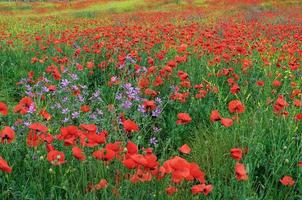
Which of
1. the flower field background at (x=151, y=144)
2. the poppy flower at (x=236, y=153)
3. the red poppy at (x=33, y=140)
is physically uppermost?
the poppy flower at (x=236, y=153)

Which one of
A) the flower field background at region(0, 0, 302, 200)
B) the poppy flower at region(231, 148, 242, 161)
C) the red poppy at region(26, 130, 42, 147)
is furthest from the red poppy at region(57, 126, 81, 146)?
the poppy flower at region(231, 148, 242, 161)

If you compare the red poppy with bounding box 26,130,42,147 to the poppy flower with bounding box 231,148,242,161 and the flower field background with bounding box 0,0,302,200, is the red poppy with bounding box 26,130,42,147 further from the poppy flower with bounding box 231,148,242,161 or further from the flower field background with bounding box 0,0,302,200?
the poppy flower with bounding box 231,148,242,161

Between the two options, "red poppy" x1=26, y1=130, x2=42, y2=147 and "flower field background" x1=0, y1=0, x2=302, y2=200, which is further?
"red poppy" x1=26, y1=130, x2=42, y2=147

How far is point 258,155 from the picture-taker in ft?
10.3

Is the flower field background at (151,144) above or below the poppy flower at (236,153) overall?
below

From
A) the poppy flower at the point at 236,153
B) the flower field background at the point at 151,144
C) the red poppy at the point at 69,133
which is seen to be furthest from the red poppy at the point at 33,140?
the poppy flower at the point at 236,153

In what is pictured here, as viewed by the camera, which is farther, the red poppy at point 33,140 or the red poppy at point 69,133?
the red poppy at point 33,140

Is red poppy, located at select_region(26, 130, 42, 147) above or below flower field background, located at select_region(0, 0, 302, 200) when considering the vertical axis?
above

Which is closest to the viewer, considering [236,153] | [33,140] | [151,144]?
[236,153]

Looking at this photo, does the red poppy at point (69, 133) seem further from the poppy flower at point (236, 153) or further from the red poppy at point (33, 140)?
the poppy flower at point (236, 153)

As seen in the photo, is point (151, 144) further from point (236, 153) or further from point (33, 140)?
point (236, 153)

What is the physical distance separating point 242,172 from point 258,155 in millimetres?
1091

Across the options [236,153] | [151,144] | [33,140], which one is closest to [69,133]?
[33,140]

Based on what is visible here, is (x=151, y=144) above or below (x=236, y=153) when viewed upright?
below
